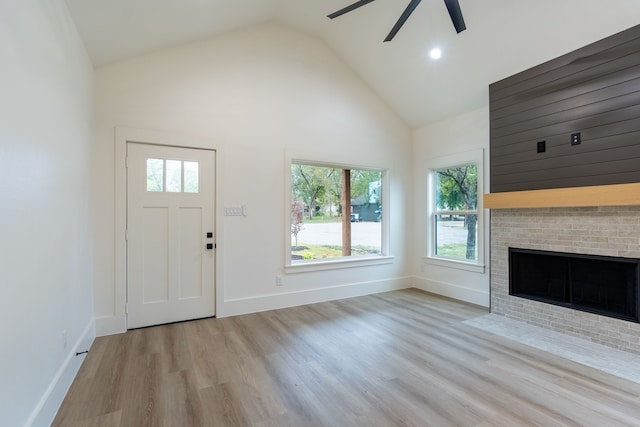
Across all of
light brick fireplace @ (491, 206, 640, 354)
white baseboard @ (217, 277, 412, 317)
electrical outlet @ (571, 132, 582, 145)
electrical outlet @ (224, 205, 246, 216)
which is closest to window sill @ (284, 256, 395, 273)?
white baseboard @ (217, 277, 412, 317)

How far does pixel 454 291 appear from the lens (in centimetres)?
473

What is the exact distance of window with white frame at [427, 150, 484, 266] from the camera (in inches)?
177

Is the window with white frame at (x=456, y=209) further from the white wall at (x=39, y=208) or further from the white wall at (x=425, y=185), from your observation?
the white wall at (x=39, y=208)

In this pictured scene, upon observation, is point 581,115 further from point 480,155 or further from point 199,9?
point 199,9

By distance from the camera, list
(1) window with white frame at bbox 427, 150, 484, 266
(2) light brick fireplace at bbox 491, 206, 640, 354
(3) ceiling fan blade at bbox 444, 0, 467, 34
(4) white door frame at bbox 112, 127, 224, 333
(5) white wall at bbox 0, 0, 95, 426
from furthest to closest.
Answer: (1) window with white frame at bbox 427, 150, 484, 266 < (4) white door frame at bbox 112, 127, 224, 333 < (2) light brick fireplace at bbox 491, 206, 640, 354 < (3) ceiling fan blade at bbox 444, 0, 467, 34 < (5) white wall at bbox 0, 0, 95, 426

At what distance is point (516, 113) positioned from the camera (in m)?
3.73

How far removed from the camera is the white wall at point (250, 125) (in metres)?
3.34

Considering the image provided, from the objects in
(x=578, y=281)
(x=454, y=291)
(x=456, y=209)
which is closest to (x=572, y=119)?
(x=578, y=281)

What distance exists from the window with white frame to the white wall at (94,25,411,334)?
0.94m

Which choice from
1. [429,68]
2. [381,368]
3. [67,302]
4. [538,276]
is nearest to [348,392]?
[381,368]

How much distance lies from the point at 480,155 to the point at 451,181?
0.71 metres

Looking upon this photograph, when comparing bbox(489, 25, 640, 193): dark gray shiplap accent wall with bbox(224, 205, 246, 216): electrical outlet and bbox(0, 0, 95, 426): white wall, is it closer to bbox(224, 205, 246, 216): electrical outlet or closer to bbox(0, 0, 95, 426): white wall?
bbox(224, 205, 246, 216): electrical outlet

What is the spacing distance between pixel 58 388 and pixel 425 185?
16.7ft

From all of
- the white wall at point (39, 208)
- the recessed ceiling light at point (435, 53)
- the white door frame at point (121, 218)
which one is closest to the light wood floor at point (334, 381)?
the white door frame at point (121, 218)
